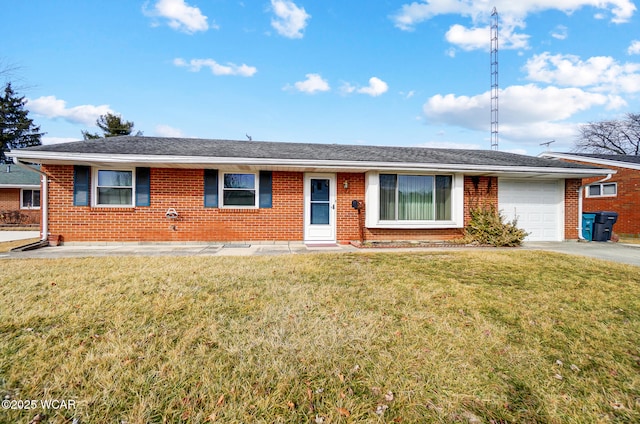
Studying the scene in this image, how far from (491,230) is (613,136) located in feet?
117

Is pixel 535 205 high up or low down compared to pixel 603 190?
down

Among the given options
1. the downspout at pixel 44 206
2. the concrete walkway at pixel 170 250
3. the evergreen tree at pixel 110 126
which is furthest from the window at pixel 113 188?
the evergreen tree at pixel 110 126

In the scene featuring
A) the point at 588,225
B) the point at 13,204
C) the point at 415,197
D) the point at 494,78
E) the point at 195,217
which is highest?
the point at 494,78

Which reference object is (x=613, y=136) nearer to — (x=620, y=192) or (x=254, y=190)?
(x=620, y=192)

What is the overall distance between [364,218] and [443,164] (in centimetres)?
294

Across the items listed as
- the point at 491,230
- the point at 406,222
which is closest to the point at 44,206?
the point at 406,222

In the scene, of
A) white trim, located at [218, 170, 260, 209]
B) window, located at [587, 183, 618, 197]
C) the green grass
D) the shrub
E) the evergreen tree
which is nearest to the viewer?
the green grass

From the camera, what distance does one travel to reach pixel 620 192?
13820 millimetres

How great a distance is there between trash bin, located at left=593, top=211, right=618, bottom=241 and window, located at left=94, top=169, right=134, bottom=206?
→ 15777mm

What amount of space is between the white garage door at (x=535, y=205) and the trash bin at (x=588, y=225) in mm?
1100

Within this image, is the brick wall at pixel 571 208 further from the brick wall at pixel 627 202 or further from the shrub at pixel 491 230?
the brick wall at pixel 627 202

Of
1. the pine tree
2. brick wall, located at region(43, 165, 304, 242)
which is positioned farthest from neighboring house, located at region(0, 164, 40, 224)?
the pine tree

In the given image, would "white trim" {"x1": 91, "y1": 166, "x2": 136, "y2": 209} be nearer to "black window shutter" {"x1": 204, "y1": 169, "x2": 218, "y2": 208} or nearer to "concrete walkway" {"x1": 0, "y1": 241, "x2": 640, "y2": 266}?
"concrete walkway" {"x1": 0, "y1": 241, "x2": 640, "y2": 266}

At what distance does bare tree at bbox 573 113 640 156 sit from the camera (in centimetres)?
3000
